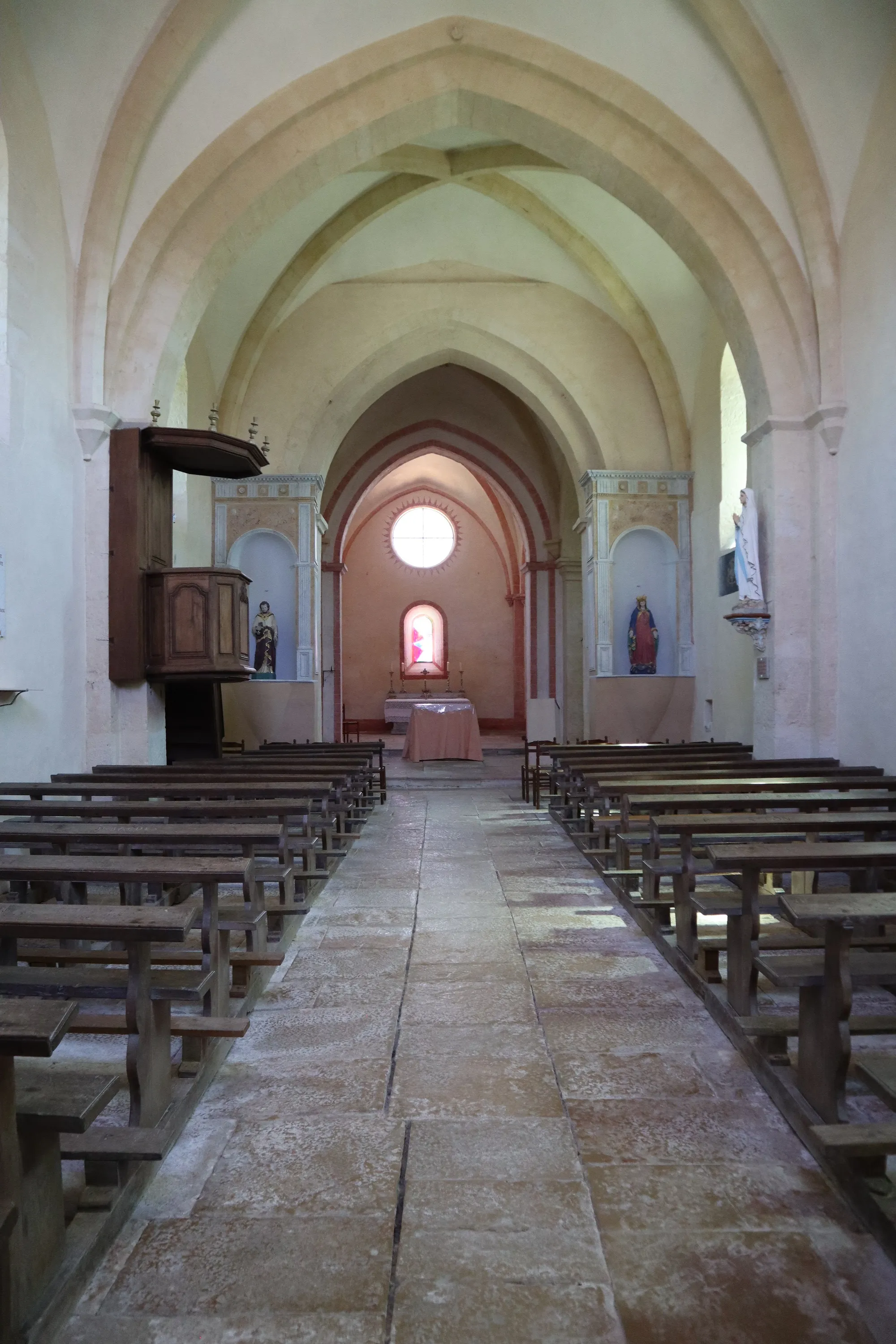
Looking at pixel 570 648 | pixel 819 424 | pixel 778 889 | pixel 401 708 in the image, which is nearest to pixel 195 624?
pixel 778 889

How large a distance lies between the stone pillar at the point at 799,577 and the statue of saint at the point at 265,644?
292 inches

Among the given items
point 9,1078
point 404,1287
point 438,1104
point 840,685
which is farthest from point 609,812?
point 9,1078

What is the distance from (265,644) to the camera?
14.1 metres

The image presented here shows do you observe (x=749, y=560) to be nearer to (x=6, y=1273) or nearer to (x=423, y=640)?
(x=6, y=1273)

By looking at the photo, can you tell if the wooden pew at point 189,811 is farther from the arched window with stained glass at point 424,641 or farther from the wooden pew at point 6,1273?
the arched window with stained glass at point 424,641

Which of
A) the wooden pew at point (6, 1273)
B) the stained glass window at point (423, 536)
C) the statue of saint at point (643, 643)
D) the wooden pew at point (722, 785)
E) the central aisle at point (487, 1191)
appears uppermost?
the stained glass window at point (423, 536)

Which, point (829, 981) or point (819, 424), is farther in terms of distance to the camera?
point (819, 424)

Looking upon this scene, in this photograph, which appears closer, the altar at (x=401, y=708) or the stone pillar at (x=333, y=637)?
the stone pillar at (x=333, y=637)

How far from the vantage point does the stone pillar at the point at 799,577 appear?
909 cm

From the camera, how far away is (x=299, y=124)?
9.37m

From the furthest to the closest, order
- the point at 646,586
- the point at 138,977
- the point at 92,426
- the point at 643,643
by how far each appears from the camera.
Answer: the point at 646,586 → the point at 643,643 → the point at 92,426 → the point at 138,977

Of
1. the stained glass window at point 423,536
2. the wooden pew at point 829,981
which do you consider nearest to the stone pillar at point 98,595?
the wooden pew at point 829,981

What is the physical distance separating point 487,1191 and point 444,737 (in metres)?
14.3

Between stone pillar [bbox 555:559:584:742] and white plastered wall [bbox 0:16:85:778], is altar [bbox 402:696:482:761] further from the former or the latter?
white plastered wall [bbox 0:16:85:778]
